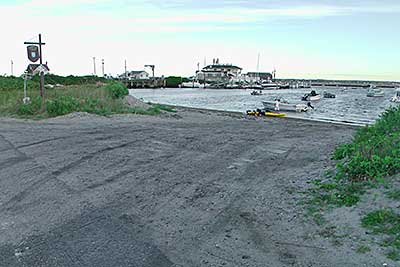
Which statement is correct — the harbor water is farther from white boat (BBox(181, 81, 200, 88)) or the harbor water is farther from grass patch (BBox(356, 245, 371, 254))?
white boat (BBox(181, 81, 200, 88))

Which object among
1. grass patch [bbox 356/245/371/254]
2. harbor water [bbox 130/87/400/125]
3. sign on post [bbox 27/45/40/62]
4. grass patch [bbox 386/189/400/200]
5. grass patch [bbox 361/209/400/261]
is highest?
sign on post [bbox 27/45/40/62]

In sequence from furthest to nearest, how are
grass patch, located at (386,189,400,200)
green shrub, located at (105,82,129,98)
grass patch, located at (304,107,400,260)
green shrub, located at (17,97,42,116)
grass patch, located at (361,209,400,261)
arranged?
1. green shrub, located at (105,82,129,98)
2. green shrub, located at (17,97,42,116)
3. grass patch, located at (386,189,400,200)
4. grass patch, located at (304,107,400,260)
5. grass patch, located at (361,209,400,261)

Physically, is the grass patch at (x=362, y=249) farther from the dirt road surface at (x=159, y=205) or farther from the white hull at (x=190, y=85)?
the white hull at (x=190, y=85)

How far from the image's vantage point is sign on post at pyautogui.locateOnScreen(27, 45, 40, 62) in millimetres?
19297

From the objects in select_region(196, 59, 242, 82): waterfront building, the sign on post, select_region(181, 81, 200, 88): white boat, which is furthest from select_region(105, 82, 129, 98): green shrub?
select_region(196, 59, 242, 82): waterfront building

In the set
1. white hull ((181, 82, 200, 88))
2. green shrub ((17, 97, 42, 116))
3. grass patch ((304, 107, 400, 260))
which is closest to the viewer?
grass patch ((304, 107, 400, 260))

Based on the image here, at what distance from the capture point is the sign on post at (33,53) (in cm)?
1930

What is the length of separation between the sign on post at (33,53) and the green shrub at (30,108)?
217 cm

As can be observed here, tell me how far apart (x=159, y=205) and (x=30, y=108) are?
14271 mm

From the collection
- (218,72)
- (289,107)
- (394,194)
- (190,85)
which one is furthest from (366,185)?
(218,72)

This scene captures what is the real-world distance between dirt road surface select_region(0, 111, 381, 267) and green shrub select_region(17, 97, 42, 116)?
25.2 ft

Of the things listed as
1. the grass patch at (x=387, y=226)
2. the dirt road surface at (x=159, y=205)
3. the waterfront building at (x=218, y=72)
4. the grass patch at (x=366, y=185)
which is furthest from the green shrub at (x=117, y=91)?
the waterfront building at (x=218, y=72)

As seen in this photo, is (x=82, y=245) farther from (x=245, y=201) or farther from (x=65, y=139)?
(x=65, y=139)

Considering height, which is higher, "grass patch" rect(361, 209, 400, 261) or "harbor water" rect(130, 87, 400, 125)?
"grass patch" rect(361, 209, 400, 261)
